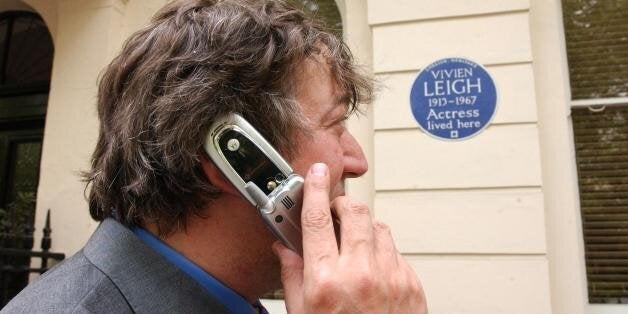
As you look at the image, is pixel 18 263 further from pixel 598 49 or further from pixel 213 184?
pixel 598 49

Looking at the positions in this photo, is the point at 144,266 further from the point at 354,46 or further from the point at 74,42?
the point at 74,42

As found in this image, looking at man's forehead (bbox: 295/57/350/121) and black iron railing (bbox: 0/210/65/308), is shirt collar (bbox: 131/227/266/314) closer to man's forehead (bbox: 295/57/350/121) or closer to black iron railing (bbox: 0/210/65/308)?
man's forehead (bbox: 295/57/350/121)

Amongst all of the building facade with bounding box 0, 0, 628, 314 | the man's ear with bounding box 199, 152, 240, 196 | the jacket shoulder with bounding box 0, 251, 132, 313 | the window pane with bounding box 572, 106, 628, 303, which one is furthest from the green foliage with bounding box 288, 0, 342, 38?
the jacket shoulder with bounding box 0, 251, 132, 313

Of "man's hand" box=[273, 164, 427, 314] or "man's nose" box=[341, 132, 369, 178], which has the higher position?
"man's nose" box=[341, 132, 369, 178]

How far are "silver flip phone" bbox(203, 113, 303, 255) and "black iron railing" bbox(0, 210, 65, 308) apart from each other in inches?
102

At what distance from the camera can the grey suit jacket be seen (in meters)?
0.86

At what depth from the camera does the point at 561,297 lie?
9.19 ft

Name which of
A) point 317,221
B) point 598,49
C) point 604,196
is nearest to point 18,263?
point 317,221

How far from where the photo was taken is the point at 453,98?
9.75 ft

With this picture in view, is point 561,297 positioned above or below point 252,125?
below

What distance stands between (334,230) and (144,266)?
38cm

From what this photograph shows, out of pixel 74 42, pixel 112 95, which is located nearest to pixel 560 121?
pixel 112 95

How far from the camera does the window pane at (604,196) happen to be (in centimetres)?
286

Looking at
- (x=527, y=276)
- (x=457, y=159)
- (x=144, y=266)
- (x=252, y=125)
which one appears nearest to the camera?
(x=144, y=266)
